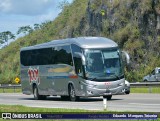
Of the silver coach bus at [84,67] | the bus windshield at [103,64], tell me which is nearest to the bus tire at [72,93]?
the silver coach bus at [84,67]

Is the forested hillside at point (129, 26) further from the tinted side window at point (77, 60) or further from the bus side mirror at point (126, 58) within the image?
the tinted side window at point (77, 60)

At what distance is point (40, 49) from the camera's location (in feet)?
119

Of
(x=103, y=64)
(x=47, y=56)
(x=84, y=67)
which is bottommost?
(x=84, y=67)

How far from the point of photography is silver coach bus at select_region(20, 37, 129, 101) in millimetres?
30203

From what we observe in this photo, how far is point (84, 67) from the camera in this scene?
30297 millimetres

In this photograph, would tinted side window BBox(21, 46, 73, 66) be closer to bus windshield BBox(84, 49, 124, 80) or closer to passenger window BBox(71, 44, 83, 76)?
passenger window BBox(71, 44, 83, 76)

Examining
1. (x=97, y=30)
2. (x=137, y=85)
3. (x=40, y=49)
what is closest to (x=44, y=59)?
(x=40, y=49)

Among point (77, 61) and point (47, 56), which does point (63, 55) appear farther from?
point (47, 56)

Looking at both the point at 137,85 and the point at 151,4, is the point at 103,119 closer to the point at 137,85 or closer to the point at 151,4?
the point at 137,85

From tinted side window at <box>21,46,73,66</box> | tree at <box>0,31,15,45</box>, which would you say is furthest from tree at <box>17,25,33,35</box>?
tinted side window at <box>21,46,73,66</box>

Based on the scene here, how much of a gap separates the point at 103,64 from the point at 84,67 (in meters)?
1.07

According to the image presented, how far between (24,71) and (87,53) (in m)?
10.0

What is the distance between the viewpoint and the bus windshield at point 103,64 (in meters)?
30.2

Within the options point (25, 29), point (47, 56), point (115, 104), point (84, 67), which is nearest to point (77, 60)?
point (84, 67)
